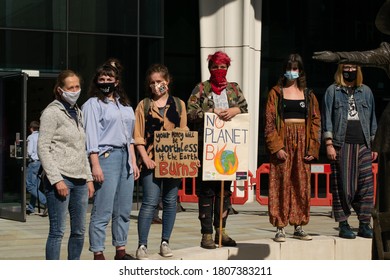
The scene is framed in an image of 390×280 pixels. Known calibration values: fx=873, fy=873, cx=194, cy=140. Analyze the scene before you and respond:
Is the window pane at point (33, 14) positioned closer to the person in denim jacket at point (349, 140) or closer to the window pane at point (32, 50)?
the window pane at point (32, 50)

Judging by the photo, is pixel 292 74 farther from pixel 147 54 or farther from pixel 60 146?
pixel 147 54

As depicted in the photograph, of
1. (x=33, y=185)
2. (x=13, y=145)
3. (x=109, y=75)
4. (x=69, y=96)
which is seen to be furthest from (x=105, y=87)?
(x=33, y=185)

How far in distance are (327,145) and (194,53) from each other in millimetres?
11236

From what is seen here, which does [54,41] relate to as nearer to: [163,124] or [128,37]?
[128,37]

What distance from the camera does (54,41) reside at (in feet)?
51.9

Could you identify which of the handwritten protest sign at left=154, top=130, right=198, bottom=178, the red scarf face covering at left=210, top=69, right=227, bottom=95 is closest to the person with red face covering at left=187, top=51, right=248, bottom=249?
the red scarf face covering at left=210, top=69, right=227, bottom=95

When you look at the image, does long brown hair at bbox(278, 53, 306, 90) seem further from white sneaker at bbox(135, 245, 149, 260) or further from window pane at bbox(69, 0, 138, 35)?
window pane at bbox(69, 0, 138, 35)

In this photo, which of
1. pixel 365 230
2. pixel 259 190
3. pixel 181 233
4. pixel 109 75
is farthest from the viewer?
pixel 259 190

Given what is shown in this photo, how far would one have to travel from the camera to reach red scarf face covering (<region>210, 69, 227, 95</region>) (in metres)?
8.38

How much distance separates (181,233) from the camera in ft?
37.8

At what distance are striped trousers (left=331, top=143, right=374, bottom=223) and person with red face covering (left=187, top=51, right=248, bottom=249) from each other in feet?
5.75

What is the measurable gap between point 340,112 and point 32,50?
7.59 meters

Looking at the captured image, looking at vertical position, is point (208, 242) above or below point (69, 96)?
below

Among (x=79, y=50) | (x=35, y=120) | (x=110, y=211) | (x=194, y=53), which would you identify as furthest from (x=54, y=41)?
(x=110, y=211)
